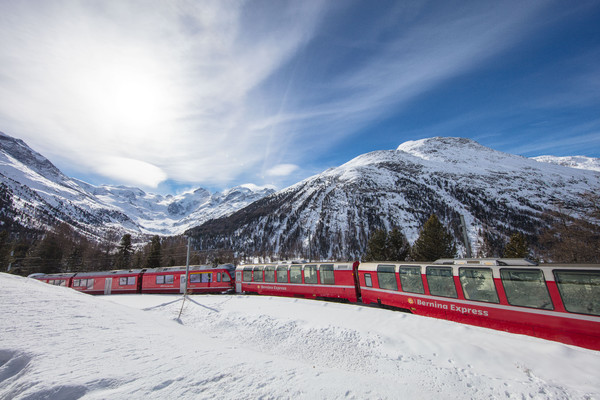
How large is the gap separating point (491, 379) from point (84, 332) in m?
11.4

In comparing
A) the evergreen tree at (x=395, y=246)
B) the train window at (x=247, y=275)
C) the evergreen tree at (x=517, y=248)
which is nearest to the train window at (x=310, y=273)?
the train window at (x=247, y=275)

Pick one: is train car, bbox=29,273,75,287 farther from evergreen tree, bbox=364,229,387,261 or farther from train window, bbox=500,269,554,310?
train window, bbox=500,269,554,310

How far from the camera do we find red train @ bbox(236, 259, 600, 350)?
894cm

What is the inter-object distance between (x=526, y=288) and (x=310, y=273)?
14216 mm

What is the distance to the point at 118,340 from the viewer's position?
6902mm

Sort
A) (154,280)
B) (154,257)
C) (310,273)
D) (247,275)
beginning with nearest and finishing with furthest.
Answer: (310,273)
(247,275)
(154,280)
(154,257)

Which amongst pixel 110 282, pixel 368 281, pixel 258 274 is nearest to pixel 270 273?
pixel 258 274

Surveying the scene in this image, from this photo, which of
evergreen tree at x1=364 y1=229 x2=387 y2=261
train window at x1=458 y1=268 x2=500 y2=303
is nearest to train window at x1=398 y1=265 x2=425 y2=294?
train window at x1=458 y1=268 x2=500 y2=303

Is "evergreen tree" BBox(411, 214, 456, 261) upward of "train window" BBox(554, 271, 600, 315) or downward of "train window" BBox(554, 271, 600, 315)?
upward

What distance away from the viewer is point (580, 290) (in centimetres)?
895

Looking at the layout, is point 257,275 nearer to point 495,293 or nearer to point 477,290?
point 477,290

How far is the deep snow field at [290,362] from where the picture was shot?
435 centimetres

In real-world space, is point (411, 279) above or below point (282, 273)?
below

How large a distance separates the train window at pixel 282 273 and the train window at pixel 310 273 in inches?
103
